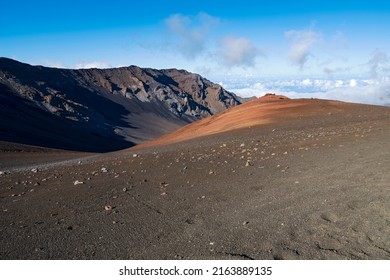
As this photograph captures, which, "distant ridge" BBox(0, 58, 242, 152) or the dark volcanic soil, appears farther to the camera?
"distant ridge" BBox(0, 58, 242, 152)

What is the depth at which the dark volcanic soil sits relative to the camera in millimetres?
5512

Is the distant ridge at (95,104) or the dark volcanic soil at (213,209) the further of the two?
the distant ridge at (95,104)

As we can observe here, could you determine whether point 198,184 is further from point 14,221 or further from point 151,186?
Answer: point 14,221

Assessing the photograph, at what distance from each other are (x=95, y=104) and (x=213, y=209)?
142 metres

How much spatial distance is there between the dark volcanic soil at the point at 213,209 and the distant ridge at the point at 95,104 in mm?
51068

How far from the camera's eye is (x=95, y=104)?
14325 cm

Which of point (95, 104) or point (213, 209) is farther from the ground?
point (95, 104)

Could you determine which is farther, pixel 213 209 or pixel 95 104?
pixel 95 104

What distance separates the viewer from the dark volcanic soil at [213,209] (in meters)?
5.51

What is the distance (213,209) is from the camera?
736cm

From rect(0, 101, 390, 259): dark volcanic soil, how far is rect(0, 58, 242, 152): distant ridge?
51.1 metres

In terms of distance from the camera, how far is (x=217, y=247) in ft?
18.2

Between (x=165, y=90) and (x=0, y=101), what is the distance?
310 feet

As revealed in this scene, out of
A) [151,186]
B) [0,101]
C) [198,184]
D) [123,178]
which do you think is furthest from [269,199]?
[0,101]
